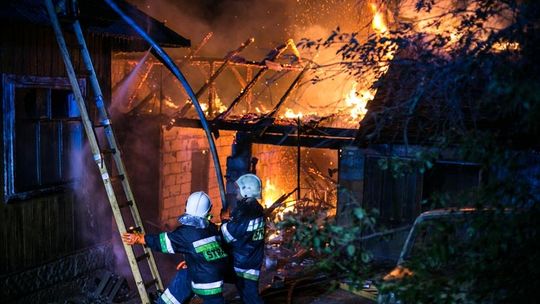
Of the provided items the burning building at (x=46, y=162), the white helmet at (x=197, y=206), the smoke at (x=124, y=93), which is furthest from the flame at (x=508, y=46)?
the smoke at (x=124, y=93)

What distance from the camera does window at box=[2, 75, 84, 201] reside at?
6746 millimetres

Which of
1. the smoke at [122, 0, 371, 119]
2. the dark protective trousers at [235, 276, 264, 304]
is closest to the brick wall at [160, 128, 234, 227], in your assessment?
the smoke at [122, 0, 371, 119]

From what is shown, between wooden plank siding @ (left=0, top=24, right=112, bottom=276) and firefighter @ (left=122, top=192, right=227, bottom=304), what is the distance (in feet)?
7.59

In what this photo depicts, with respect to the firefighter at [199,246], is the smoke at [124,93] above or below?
above

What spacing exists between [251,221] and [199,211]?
30.1 inches

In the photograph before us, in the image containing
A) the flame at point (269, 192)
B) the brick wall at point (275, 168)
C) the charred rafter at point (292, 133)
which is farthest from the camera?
the flame at point (269, 192)

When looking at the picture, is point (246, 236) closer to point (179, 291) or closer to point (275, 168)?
point (179, 291)

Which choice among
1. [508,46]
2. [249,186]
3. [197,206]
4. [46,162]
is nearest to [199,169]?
[46,162]

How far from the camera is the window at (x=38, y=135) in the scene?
6.75 meters

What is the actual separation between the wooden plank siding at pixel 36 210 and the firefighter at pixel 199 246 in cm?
231

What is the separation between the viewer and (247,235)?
6055 mm

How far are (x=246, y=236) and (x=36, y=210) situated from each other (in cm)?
342

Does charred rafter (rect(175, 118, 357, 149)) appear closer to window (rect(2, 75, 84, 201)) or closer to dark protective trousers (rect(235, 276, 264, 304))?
window (rect(2, 75, 84, 201))

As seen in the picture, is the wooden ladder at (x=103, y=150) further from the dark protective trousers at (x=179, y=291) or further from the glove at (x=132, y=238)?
the dark protective trousers at (x=179, y=291)
